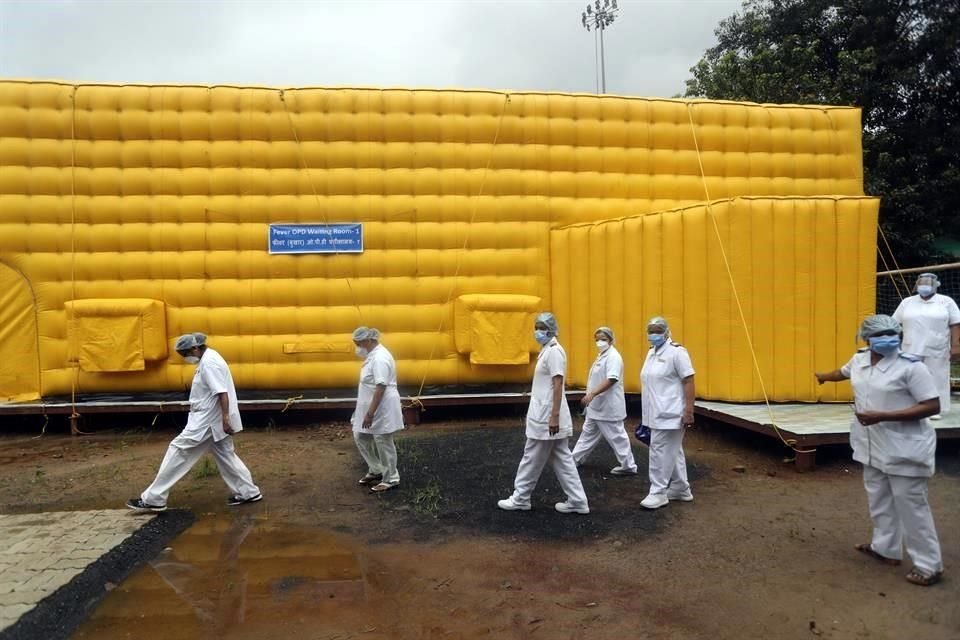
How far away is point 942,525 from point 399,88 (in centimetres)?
797

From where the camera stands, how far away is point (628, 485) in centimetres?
665

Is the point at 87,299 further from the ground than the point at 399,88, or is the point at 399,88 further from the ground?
the point at 399,88

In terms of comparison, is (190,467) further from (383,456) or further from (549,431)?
(549,431)

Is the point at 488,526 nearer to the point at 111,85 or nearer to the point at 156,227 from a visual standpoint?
the point at 156,227

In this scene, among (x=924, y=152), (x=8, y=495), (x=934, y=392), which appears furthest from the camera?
(x=924, y=152)

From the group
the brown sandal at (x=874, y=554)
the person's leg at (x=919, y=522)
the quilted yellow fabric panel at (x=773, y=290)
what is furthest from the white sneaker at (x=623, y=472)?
the person's leg at (x=919, y=522)

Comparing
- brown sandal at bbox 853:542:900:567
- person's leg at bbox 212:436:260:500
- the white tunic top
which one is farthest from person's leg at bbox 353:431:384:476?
brown sandal at bbox 853:542:900:567

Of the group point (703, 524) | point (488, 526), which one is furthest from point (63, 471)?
point (703, 524)

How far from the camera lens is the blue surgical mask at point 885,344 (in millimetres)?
4227

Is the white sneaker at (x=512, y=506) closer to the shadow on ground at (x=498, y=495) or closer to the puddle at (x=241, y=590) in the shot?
the shadow on ground at (x=498, y=495)

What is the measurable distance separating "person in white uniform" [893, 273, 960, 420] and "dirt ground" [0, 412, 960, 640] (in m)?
0.98

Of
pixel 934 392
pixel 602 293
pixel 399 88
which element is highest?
pixel 399 88

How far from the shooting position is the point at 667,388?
587 centimetres

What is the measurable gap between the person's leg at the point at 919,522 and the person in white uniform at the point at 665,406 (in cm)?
173
